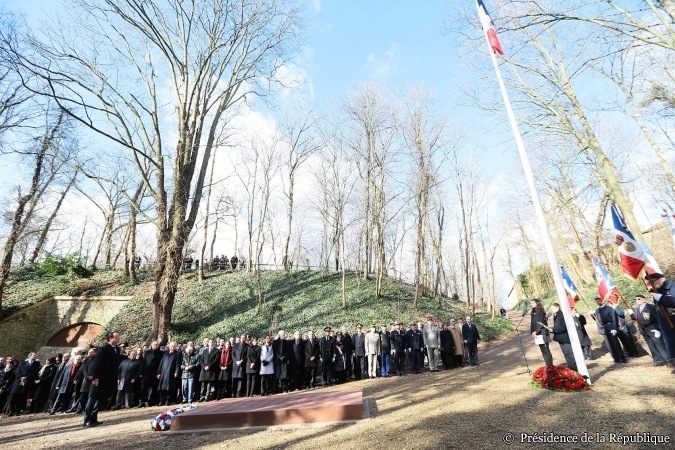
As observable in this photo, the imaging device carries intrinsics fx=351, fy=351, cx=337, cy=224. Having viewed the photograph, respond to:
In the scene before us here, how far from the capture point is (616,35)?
25.7 ft

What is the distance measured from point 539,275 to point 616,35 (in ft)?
101

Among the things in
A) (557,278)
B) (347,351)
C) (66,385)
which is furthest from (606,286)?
(66,385)

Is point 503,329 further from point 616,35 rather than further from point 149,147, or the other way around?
point 149,147

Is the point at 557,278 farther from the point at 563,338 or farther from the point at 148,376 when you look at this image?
the point at 148,376

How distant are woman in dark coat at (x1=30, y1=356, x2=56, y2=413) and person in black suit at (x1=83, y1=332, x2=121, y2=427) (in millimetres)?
4566

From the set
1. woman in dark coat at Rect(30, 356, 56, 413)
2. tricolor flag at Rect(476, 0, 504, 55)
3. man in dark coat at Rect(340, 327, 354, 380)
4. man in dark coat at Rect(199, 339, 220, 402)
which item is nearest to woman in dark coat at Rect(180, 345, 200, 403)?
man in dark coat at Rect(199, 339, 220, 402)

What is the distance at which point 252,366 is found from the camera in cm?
997

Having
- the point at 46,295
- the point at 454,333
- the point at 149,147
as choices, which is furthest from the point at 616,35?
the point at 46,295

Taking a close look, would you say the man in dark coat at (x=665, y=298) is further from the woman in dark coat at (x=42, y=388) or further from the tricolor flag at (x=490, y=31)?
the woman in dark coat at (x=42, y=388)

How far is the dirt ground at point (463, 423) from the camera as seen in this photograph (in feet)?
14.1

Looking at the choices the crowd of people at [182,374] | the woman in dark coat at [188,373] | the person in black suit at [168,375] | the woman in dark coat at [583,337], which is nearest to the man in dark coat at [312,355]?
the crowd of people at [182,374]

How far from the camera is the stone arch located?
19109 mm

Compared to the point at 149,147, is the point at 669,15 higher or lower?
lower

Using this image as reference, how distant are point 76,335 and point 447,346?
1973cm
